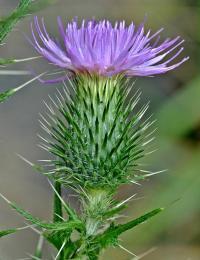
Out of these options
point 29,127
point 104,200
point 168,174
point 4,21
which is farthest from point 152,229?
point 4,21

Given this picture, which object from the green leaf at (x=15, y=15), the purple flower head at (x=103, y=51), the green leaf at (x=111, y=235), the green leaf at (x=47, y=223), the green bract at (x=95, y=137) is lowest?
the green leaf at (x=111, y=235)

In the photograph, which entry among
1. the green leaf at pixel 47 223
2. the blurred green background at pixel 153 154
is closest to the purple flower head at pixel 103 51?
the green leaf at pixel 47 223

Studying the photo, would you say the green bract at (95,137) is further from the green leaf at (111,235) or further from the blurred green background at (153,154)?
the blurred green background at (153,154)

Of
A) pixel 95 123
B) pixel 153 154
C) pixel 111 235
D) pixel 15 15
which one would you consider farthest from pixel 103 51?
pixel 153 154

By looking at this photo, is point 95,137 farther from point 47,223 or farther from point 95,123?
point 47,223

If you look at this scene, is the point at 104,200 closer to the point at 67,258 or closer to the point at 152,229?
the point at 67,258
